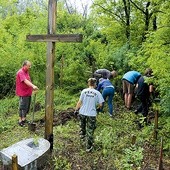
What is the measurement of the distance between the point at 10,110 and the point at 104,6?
6.64m

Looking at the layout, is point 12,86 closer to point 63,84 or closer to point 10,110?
point 63,84

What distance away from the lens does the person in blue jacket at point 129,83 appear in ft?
34.4

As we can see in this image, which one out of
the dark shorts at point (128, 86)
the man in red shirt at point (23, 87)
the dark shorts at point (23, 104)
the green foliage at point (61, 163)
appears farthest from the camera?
the dark shorts at point (128, 86)

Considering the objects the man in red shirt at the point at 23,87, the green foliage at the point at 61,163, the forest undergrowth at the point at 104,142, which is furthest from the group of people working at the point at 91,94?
the green foliage at the point at 61,163

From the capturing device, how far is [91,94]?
7.18m

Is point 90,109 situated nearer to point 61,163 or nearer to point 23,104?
point 61,163

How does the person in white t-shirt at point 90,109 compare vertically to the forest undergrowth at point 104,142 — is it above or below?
above

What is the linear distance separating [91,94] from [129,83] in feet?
12.0

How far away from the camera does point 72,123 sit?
912 cm

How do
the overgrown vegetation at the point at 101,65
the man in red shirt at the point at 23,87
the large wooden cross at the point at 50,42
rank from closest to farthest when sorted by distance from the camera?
the large wooden cross at the point at 50,42
the overgrown vegetation at the point at 101,65
the man in red shirt at the point at 23,87

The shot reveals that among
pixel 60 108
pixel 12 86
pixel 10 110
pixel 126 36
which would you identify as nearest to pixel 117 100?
pixel 60 108

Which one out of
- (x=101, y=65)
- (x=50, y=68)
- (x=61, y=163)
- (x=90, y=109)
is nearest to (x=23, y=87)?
(x=50, y=68)

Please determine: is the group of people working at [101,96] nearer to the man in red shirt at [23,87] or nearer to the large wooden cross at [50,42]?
the large wooden cross at [50,42]

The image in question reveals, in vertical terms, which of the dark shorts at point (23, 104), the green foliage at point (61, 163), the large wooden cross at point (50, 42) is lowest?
the green foliage at point (61, 163)
